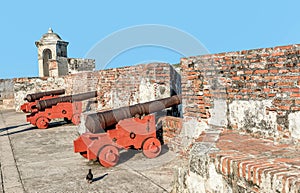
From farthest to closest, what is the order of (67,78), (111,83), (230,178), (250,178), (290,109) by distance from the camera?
(67,78)
(111,83)
(290,109)
(230,178)
(250,178)

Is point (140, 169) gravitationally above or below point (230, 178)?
below

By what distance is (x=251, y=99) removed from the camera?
3.74 m

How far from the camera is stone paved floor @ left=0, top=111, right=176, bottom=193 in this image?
3717 millimetres

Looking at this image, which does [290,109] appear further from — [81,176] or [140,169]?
[81,176]

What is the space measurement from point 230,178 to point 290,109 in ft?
3.98

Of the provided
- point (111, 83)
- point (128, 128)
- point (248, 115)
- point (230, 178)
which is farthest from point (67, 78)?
point (230, 178)

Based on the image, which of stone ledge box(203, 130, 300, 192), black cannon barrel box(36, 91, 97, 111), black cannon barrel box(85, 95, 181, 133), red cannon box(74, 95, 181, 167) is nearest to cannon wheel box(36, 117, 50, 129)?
black cannon barrel box(36, 91, 97, 111)

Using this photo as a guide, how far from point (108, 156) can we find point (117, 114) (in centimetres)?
71

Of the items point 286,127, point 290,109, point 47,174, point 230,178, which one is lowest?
point 47,174

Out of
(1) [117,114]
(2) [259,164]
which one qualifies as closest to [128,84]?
(1) [117,114]

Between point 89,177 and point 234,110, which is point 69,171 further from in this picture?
point 234,110

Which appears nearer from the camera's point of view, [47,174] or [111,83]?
[47,174]

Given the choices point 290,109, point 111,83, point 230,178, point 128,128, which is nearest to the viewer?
point 230,178

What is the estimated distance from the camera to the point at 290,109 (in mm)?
3279
